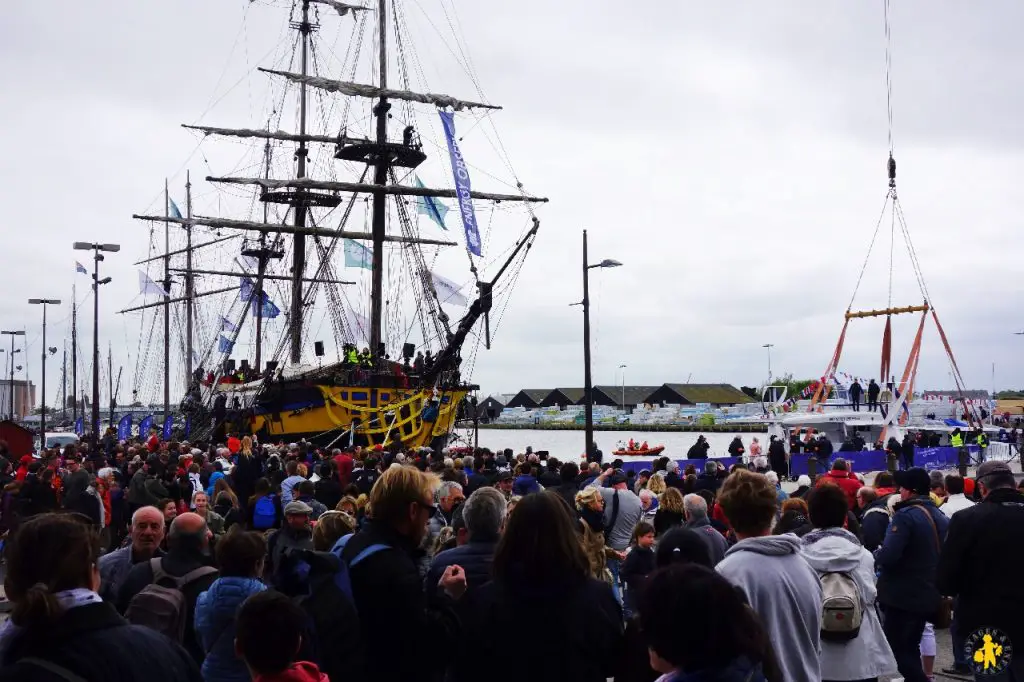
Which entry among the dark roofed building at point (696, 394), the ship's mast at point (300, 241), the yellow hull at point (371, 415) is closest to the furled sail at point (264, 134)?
the ship's mast at point (300, 241)

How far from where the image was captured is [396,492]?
4340 millimetres

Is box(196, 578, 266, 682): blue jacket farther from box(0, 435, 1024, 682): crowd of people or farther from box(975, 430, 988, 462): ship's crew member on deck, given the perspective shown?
box(975, 430, 988, 462): ship's crew member on deck

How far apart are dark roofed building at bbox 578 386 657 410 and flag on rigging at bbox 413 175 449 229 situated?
301ft

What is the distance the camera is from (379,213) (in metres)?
43.5

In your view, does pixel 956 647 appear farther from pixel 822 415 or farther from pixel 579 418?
pixel 579 418

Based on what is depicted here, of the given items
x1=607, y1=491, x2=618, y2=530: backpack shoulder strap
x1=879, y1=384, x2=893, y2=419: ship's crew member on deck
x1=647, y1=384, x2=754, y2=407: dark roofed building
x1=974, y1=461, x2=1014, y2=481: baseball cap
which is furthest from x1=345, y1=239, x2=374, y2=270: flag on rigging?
x1=647, y1=384, x2=754, y2=407: dark roofed building

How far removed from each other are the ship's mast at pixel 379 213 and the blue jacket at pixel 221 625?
36865 millimetres

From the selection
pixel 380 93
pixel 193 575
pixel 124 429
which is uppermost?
pixel 380 93

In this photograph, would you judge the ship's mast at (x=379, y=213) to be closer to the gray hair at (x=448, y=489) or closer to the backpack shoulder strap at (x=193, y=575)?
the gray hair at (x=448, y=489)

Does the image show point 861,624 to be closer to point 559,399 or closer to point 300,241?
point 300,241

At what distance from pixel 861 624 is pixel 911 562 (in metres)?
1.72

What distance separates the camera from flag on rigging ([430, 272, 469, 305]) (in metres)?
42.7

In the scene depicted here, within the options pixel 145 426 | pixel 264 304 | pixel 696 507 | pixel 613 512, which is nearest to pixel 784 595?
pixel 696 507

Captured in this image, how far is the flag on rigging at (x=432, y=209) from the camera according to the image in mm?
45719
